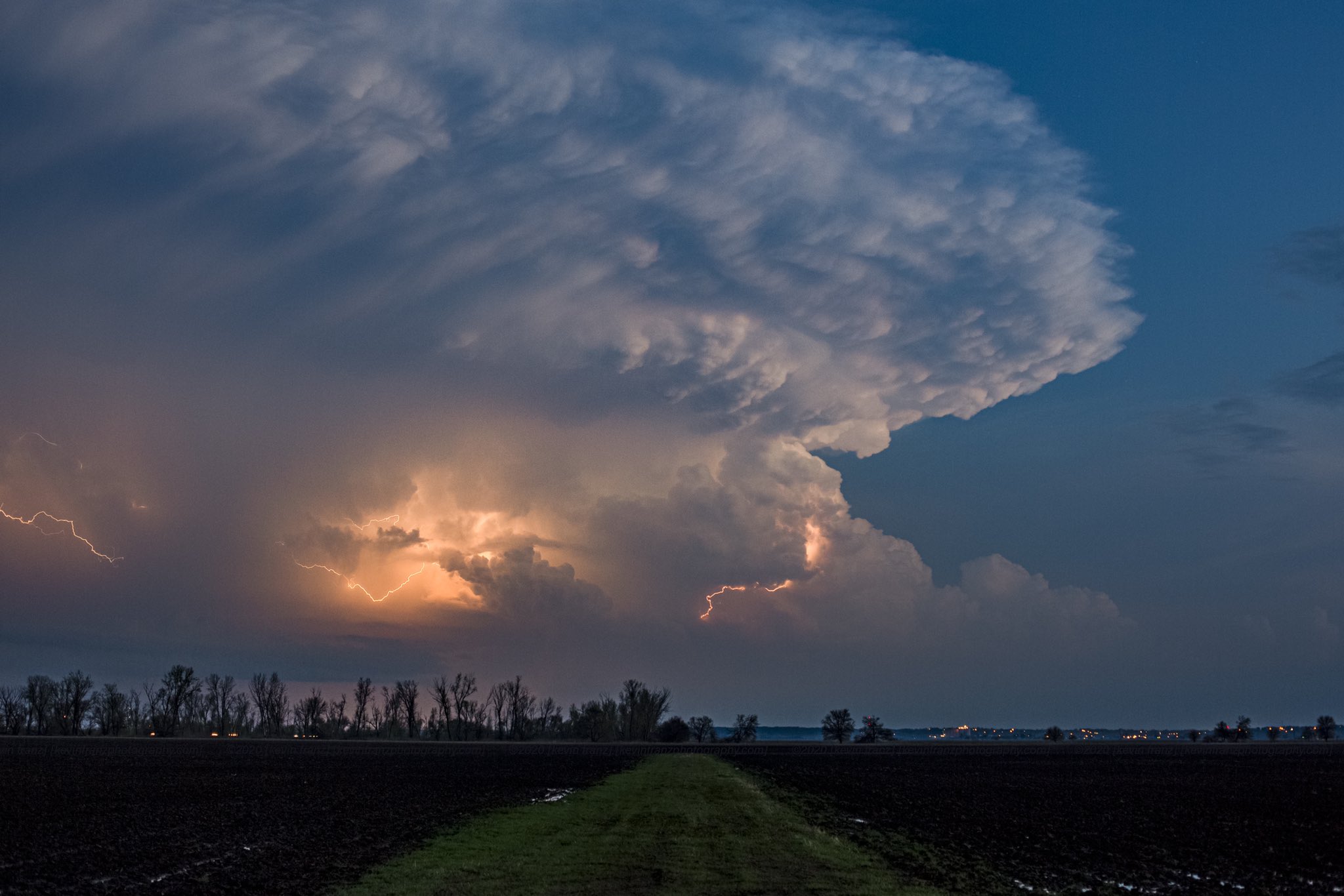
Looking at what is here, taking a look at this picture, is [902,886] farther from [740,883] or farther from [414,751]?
[414,751]

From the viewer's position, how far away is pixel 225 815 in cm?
4075

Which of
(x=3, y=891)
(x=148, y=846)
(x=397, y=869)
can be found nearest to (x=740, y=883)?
(x=397, y=869)

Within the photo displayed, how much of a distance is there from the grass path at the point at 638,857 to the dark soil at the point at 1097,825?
2398 millimetres

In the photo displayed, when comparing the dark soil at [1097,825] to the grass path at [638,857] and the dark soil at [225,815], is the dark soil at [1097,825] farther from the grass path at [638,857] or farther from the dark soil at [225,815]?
the dark soil at [225,815]

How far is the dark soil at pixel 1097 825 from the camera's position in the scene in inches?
1017

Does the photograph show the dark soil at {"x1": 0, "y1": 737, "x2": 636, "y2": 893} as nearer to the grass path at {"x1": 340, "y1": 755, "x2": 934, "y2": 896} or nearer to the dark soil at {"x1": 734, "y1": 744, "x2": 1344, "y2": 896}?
the grass path at {"x1": 340, "y1": 755, "x2": 934, "y2": 896}

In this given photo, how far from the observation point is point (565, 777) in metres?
71.8

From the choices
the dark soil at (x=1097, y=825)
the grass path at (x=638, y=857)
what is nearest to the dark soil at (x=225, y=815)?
the grass path at (x=638, y=857)

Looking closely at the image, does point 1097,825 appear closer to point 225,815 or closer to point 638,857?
point 638,857

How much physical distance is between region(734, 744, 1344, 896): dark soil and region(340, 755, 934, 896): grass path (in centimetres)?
240

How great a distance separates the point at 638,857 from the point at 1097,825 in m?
20.8

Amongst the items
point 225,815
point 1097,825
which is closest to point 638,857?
point 1097,825

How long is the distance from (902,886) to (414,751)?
130 meters

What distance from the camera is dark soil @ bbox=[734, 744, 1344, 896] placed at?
84.8 ft
